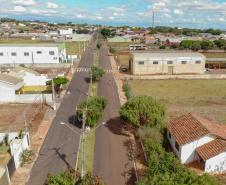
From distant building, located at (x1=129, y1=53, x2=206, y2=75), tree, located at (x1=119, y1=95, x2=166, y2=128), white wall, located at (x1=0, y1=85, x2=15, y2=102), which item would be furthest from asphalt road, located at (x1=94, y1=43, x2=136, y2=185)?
distant building, located at (x1=129, y1=53, x2=206, y2=75)

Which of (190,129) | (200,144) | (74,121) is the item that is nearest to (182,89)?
(190,129)

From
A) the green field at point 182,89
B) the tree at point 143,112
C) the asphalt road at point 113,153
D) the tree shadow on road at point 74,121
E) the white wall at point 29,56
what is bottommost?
the asphalt road at point 113,153

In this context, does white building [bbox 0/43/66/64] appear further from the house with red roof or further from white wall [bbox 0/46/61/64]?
the house with red roof

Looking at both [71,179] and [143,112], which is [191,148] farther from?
[71,179]

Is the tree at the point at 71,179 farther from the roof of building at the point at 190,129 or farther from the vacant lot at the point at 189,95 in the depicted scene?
the vacant lot at the point at 189,95

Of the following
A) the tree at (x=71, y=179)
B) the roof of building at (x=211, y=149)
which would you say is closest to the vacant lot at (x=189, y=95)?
the roof of building at (x=211, y=149)
